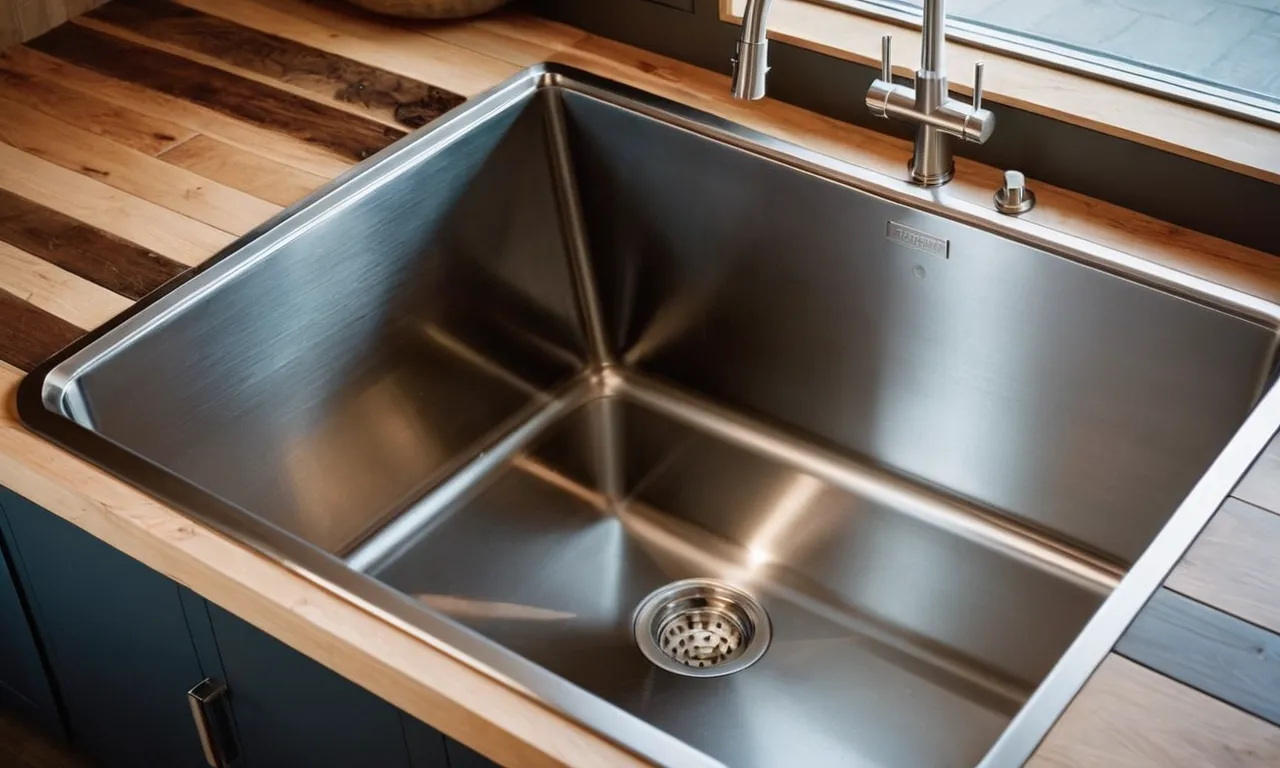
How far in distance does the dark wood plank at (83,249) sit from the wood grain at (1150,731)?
837 millimetres

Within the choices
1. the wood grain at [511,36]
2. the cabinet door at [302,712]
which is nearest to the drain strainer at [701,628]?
the cabinet door at [302,712]

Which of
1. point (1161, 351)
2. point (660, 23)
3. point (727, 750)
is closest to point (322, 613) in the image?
point (727, 750)

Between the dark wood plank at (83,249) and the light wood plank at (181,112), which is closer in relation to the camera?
the dark wood plank at (83,249)

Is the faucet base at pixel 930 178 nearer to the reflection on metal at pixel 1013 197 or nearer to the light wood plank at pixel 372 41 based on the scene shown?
the reflection on metal at pixel 1013 197

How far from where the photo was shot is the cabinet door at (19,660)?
4.25ft

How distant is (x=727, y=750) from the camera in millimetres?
1266

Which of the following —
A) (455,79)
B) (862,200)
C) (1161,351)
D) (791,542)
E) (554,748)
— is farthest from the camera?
(455,79)

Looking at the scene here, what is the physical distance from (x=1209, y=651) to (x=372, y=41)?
→ 113cm

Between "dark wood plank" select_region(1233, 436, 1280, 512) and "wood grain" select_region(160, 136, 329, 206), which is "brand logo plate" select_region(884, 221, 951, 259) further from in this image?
"wood grain" select_region(160, 136, 329, 206)

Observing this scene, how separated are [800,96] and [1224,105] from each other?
40cm

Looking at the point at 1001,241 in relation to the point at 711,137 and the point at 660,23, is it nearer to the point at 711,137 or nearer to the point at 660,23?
the point at 711,137

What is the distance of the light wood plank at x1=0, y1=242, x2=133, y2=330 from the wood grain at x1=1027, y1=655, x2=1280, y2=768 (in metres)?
0.83

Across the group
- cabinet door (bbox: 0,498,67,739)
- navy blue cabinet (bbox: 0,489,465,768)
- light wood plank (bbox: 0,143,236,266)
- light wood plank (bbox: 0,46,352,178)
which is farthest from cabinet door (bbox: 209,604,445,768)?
light wood plank (bbox: 0,46,352,178)

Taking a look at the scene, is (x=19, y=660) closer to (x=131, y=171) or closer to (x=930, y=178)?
(x=131, y=171)
